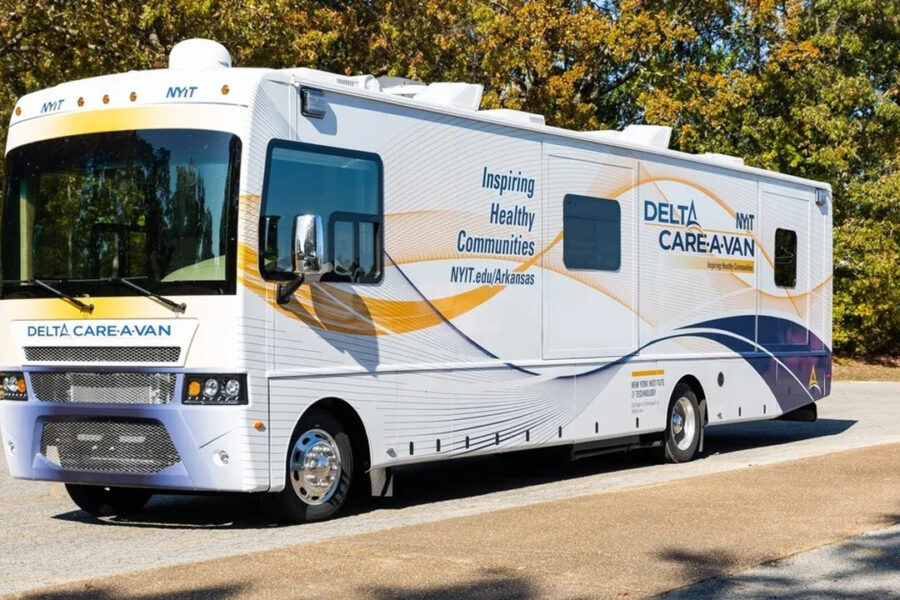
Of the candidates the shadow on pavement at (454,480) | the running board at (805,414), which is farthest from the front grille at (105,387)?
the running board at (805,414)

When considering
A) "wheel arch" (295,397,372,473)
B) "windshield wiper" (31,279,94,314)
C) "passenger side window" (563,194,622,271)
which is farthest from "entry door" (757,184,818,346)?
"windshield wiper" (31,279,94,314)

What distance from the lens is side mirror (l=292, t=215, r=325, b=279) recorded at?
9.91 m

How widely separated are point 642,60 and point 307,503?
22285 mm

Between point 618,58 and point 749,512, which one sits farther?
point 618,58

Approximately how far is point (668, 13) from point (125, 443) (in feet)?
74.6

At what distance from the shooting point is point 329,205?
10.6 m

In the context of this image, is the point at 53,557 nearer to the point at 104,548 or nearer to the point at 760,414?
the point at 104,548

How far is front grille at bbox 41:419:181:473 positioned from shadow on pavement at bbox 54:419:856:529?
2.63ft

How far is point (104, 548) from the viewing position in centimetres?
946

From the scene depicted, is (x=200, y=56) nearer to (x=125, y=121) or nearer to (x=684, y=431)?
(x=125, y=121)

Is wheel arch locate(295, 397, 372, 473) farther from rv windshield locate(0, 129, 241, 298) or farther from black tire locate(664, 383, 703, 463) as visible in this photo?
black tire locate(664, 383, 703, 463)

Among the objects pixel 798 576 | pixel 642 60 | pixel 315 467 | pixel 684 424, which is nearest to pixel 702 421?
pixel 684 424

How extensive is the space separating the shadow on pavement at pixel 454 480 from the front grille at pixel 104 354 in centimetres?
142

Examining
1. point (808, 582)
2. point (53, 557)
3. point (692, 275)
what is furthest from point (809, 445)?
point (53, 557)
